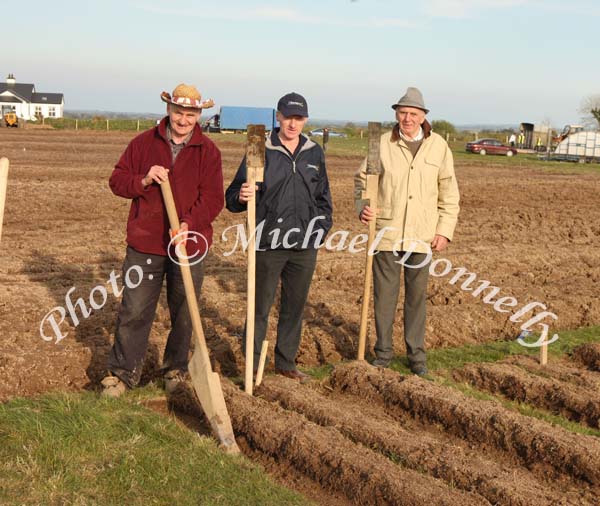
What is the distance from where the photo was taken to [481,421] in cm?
582

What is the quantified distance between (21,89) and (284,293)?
10273 centimetres

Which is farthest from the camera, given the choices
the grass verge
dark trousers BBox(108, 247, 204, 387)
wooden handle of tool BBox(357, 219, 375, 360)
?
wooden handle of tool BBox(357, 219, 375, 360)

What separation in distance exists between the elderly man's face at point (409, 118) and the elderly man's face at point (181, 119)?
5.80 ft

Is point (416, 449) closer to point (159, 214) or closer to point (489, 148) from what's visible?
point (159, 214)


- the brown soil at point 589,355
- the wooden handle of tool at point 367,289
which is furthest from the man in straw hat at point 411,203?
the brown soil at point 589,355

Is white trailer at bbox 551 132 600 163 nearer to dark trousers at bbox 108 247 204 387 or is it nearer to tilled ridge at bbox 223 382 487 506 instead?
dark trousers at bbox 108 247 204 387

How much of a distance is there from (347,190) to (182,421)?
610 inches

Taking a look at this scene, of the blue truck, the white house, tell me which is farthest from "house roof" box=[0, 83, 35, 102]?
the blue truck

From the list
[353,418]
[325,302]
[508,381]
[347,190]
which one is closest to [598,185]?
[347,190]

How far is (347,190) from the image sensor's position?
21.2 m

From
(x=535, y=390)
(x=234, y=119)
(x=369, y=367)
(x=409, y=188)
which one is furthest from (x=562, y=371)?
(x=234, y=119)

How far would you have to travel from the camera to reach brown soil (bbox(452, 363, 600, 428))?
654 centimetres

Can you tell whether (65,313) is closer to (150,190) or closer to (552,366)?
(150,190)

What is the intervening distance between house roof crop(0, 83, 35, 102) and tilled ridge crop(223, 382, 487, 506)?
10133cm
